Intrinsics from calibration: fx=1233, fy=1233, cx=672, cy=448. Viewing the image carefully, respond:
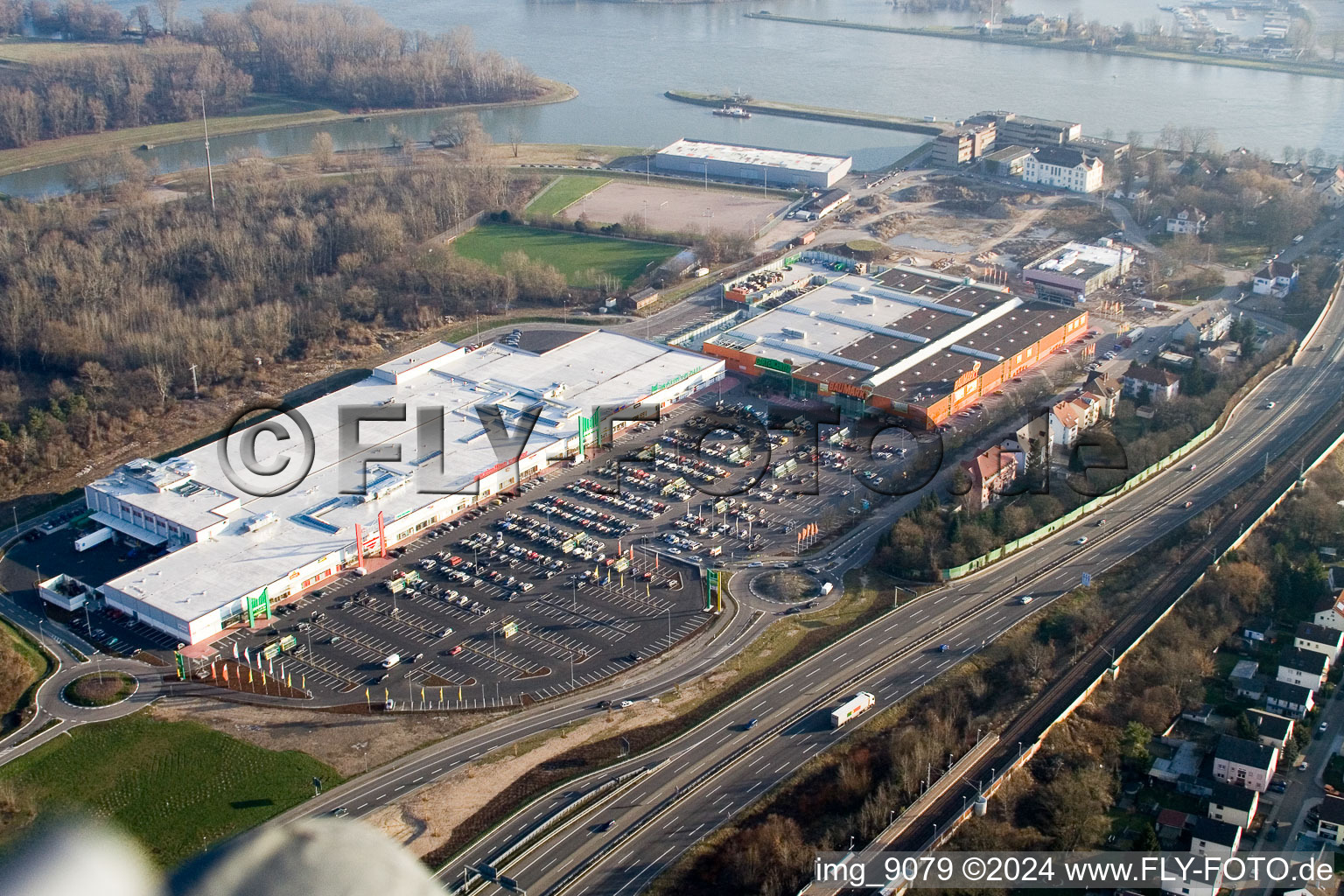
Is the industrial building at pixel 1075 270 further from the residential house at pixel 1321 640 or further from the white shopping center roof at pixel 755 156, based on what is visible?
the residential house at pixel 1321 640

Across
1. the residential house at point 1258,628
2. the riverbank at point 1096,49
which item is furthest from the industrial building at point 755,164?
the residential house at point 1258,628

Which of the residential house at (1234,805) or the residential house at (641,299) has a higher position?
the residential house at (641,299)

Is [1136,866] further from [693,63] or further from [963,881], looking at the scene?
[693,63]

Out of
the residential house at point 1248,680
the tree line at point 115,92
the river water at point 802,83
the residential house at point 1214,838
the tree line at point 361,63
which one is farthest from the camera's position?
the tree line at point 361,63

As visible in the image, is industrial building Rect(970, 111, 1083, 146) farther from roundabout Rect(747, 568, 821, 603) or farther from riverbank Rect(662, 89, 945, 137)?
roundabout Rect(747, 568, 821, 603)

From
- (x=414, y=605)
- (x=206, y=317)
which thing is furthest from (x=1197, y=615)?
(x=206, y=317)

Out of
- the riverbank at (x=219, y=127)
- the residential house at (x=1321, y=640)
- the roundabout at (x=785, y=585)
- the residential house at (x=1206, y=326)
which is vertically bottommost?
the roundabout at (x=785, y=585)

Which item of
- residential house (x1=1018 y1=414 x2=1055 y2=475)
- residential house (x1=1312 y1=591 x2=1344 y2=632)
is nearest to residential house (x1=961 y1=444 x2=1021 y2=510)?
residential house (x1=1018 y1=414 x2=1055 y2=475)

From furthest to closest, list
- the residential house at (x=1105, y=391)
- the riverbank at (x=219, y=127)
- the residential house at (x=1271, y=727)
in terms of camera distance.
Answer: the riverbank at (x=219, y=127) < the residential house at (x=1105, y=391) < the residential house at (x=1271, y=727)
